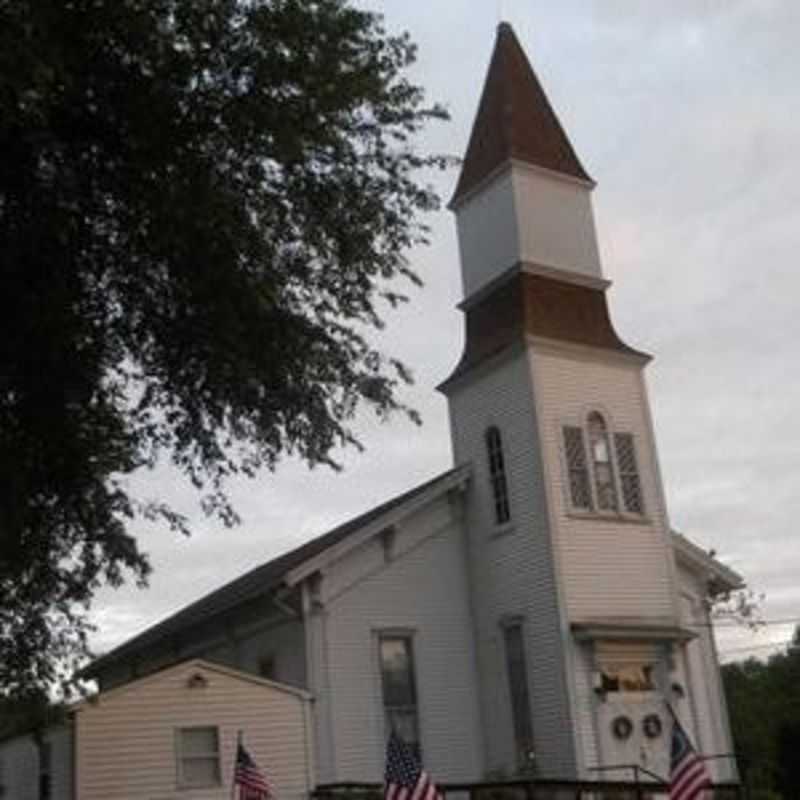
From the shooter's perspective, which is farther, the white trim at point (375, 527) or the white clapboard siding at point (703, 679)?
the white clapboard siding at point (703, 679)

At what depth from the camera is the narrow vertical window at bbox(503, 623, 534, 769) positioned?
28.0 metres

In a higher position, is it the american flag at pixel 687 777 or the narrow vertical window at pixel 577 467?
the narrow vertical window at pixel 577 467

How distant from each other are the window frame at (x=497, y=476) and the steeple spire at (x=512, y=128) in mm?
5512

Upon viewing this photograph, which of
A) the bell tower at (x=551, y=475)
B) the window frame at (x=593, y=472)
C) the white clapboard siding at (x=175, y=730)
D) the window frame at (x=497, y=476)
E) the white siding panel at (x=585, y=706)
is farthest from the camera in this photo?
the window frame at (x=497, y=476)

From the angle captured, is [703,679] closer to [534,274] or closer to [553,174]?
[534,274]

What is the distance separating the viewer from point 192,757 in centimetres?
2564

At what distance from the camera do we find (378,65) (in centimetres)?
1642

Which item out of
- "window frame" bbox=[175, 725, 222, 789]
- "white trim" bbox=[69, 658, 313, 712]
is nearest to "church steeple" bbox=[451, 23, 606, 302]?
"white trim" bbox=[69, 658, 313, 712]

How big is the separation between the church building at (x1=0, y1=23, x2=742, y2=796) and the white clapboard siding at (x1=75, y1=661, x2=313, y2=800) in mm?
345

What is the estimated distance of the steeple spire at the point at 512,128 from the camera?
31016mm

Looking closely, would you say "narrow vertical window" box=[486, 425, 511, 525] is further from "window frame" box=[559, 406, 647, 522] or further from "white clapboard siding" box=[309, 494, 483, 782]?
"window frame" box=[559, 406, 647, 522]

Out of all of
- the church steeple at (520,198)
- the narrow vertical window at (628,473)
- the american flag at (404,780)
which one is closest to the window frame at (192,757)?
the american flag at (404,780)

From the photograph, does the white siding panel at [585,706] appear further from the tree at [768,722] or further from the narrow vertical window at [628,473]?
the tree at [768,722]

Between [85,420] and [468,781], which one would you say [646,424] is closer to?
[468,781]
